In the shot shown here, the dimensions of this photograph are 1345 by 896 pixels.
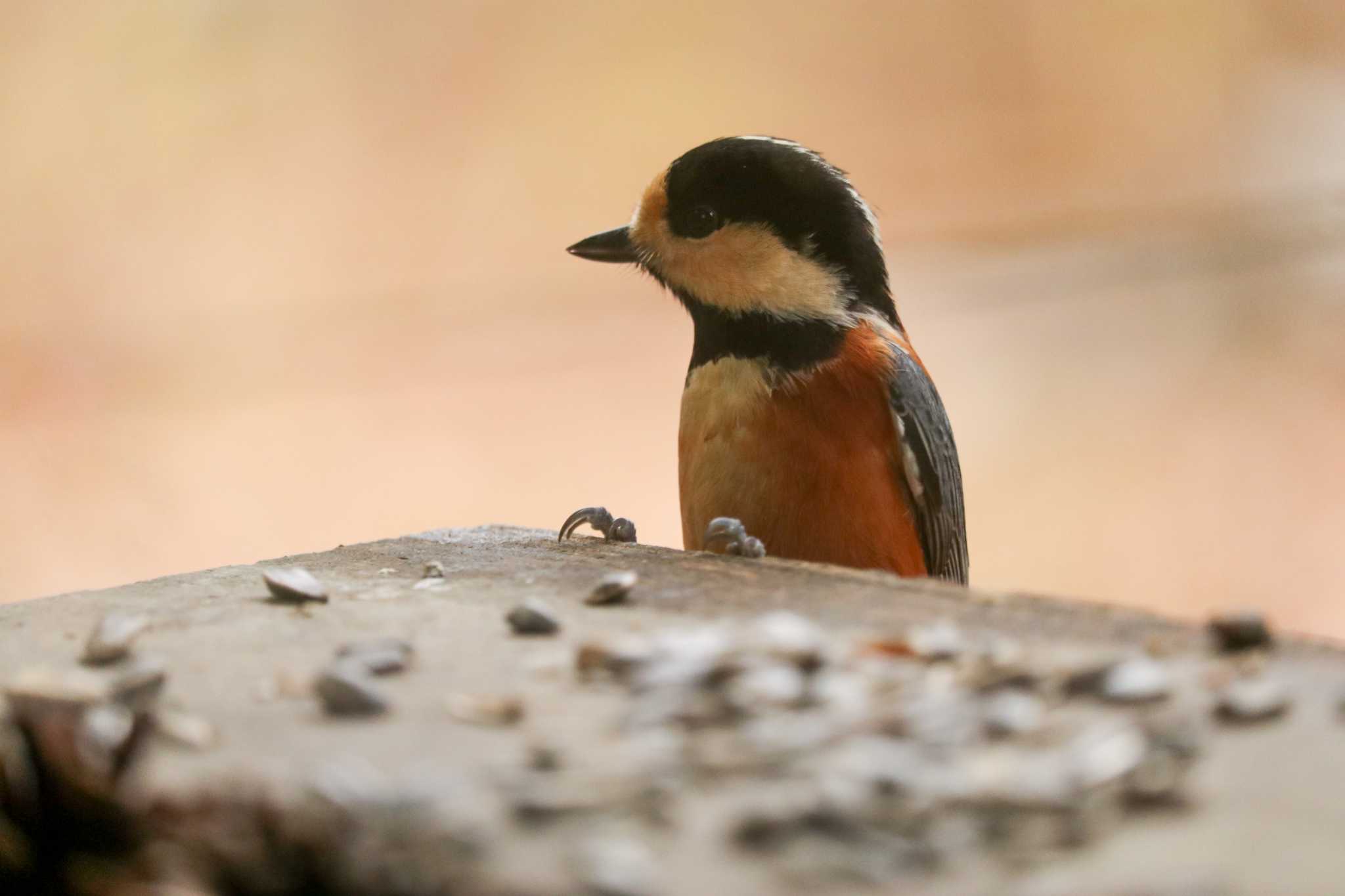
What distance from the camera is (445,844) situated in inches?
43.9

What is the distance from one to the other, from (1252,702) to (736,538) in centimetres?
111

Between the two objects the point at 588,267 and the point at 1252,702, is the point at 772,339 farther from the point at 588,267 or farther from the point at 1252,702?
the point at 588,267

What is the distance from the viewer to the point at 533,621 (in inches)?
68.0

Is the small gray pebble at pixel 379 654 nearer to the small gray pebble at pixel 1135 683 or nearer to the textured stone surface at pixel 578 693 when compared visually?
the textured stone surface at pixel 578 693

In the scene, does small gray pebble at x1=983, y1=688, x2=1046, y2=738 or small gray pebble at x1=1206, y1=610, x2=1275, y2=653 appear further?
small gray pebble at x1=1206, y1=610, x2=1275, y2=653

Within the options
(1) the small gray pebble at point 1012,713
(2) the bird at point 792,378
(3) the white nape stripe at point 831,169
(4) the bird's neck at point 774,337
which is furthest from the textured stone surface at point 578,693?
(3) the white nape stripe at point 831,169

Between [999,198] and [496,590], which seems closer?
[496,590]

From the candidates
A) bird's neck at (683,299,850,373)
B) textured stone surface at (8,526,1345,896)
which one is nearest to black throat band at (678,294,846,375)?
bird's neck at (683,299,850,373)

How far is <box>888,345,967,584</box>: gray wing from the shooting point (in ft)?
8.31

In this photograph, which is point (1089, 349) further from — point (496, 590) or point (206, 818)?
point (206, 818)

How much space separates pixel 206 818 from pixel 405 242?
5135 millimetres

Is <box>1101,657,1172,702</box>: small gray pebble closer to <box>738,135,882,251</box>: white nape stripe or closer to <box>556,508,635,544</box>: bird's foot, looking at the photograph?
<box>556,508,635,544</box>: bird's foot

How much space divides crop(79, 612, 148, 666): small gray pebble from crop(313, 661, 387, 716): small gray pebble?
38 cm

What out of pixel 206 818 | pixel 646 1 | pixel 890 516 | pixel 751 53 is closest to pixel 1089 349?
pixel 751 53
